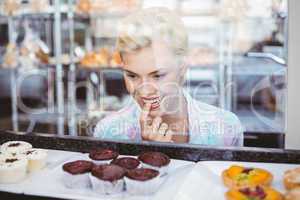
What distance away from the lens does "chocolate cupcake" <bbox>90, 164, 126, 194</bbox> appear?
4.41ft

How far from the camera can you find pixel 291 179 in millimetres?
1343

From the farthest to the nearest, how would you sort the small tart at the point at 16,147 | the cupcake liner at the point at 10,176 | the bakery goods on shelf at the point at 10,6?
the bakery goods on shelf at the point at 10,6
the small tart at the point at 16,147
the cupcake liner at the point at 10,176

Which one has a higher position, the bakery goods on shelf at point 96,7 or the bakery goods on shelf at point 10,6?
the bakery goods on shelf at point 10,6

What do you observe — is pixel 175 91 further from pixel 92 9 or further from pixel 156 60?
pixel 92 9

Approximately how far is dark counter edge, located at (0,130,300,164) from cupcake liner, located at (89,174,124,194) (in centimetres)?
38

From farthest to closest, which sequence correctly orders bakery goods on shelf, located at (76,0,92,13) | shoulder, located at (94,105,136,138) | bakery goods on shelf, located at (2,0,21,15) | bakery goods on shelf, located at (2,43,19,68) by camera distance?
1. bakery goods on shelf, located at (2,43,19,68)
2. bakery goods on shelf, located at (2,0,21,15)
3. bakery goods on shelf, located at (76,0,92,13)
4. shoulder, located at (94,105,136,138)

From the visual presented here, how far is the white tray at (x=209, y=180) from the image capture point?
1345 mm

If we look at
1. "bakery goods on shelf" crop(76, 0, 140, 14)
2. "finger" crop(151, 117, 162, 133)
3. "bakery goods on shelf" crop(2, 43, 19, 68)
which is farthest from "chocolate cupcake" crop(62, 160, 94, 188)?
"bakery goods on shelf" crop(2, 43, 19, 68)

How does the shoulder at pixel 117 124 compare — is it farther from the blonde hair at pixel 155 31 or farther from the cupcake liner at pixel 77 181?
the cupcake liner at pixel 77 181

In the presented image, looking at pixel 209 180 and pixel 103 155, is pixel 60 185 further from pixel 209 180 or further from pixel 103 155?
pixel 209 180

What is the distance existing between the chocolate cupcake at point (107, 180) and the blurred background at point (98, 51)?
1.84 metres

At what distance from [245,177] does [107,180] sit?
45cm

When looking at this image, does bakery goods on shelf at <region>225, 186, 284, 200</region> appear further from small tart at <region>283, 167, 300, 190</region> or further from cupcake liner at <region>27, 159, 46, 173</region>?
cupcake liner at <region>27, 159, 46, 173</region>

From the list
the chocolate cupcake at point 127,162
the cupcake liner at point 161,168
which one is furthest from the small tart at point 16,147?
the cupcake liner at point 161,168
